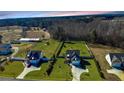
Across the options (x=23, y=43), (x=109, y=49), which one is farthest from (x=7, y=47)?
(x=109, y=49)

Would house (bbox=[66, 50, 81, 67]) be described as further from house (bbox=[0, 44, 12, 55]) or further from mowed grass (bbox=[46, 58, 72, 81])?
house (bbox=[0, 44, 12, 55])

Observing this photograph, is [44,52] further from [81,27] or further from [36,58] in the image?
[81,27]

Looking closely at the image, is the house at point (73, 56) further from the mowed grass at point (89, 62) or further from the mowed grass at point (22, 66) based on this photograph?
the mowed grass at point (22, 66)

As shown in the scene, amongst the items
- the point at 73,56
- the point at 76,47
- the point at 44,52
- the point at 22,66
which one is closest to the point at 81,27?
the point at 76,47

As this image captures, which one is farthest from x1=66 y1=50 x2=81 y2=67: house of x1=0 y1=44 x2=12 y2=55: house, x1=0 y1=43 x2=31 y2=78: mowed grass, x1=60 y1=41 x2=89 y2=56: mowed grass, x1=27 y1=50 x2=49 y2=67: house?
x1=0 y1=44 x2=12 y2=55: house
